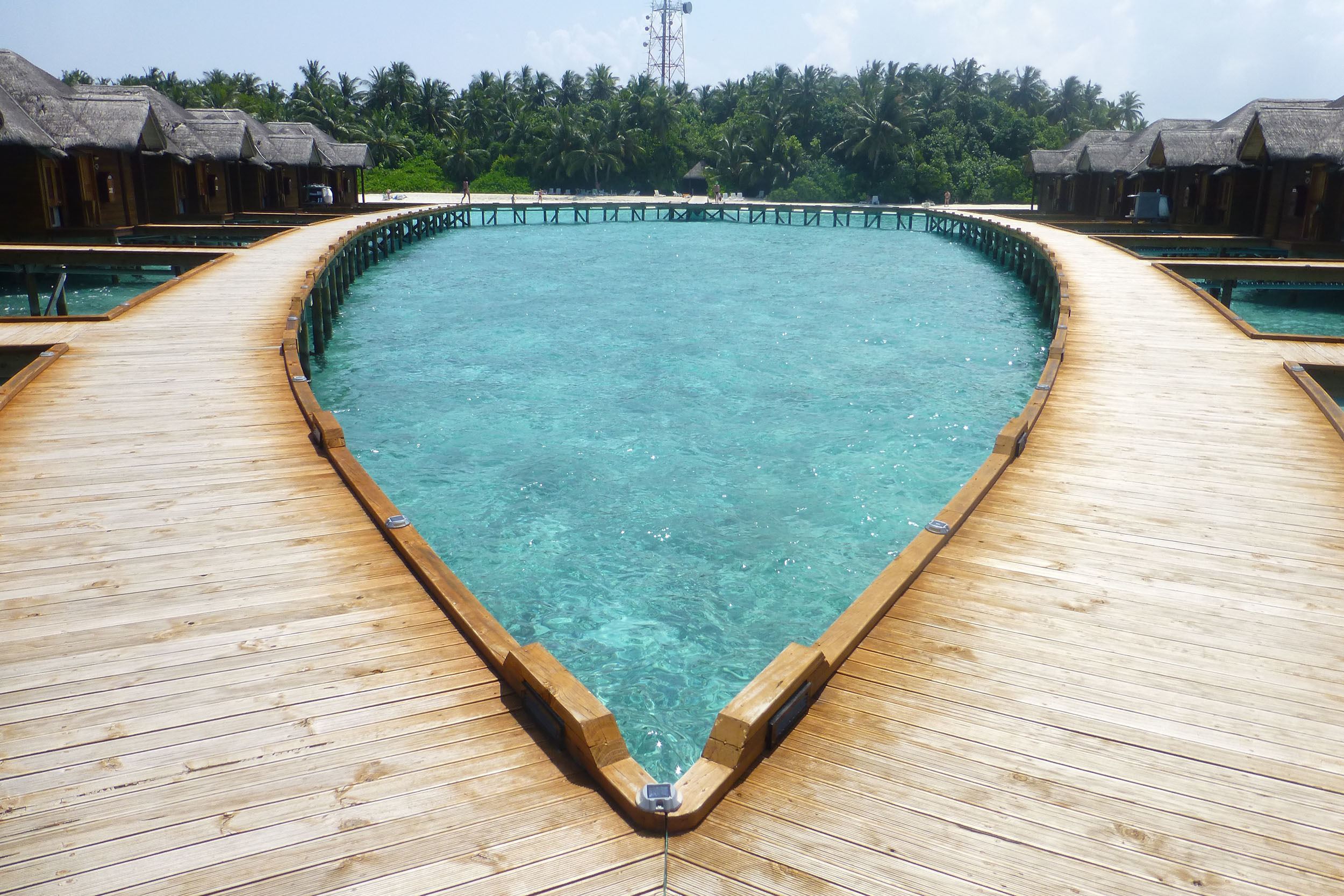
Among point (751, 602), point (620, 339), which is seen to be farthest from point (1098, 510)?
point (620, 339)

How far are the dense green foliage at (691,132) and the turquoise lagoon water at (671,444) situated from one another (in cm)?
3795

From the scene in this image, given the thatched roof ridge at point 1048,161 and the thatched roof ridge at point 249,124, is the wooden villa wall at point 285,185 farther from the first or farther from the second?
the thatched roof ridge at point 1048,161

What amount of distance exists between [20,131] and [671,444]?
743 inches

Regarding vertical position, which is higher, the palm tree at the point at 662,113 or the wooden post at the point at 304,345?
the palm tree at the point at 662,113

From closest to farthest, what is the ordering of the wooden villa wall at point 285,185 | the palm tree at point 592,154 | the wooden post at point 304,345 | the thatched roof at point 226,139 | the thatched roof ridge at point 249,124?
the wooden post at point 304,345, the thatched roof at point 226,139, the thatched roof ridge at point 249,124, the wooden villa wall at point 285,185, the palm tree at point 592,154

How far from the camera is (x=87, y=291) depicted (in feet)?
88.1

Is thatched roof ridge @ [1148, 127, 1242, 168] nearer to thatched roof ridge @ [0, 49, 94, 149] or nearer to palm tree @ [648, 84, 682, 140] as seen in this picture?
thatched roof ridge @ [0, 49, 94, 149]

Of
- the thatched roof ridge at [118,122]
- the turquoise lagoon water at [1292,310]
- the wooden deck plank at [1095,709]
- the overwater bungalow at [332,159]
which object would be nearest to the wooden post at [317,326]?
the thatched roof ridge at [118,122]

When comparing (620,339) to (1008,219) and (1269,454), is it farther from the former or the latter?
(1008,219)

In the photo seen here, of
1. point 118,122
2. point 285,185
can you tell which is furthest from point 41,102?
point 285,185

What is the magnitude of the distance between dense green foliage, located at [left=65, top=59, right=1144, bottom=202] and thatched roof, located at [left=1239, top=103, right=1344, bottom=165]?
39.1 metres

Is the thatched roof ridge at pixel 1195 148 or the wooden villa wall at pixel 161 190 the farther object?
the wooden villa wall at pixel 161 190

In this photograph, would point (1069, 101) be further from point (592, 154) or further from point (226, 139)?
point (226, 139)

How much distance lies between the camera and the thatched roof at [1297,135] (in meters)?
24.6
